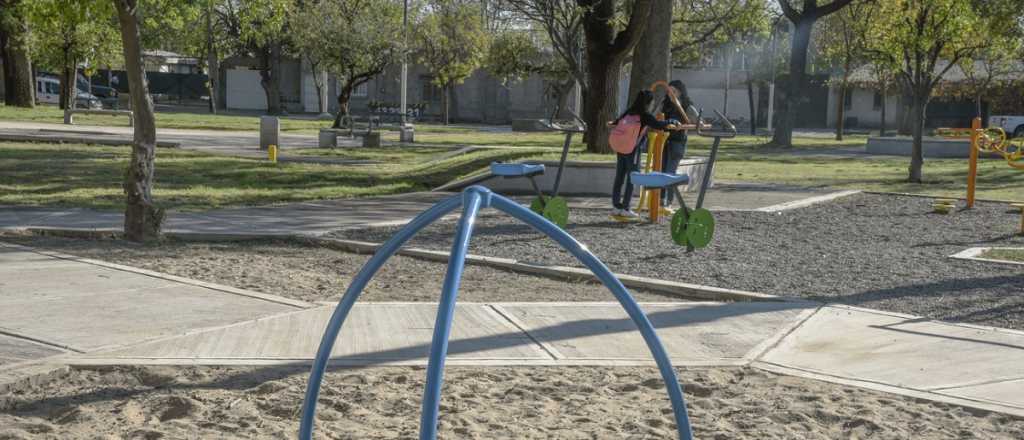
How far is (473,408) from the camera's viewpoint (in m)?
5.07

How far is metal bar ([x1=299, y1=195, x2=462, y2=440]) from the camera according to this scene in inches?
123

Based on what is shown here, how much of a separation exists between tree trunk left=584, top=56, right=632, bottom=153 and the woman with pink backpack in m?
9.17

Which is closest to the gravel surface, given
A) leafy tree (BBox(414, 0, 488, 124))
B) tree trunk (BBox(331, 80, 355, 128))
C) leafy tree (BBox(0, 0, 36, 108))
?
tree trunk (BBox(331, 80, 355, 128))

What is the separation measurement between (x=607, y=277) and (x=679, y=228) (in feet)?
22.7

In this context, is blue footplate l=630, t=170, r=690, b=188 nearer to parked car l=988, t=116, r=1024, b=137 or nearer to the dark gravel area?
the dark gravel area

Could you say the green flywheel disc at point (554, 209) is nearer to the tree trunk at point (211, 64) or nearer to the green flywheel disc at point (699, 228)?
the green flywheel disc at point (699, 228)

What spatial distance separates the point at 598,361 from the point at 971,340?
7.52 feet

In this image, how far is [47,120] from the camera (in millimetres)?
32531

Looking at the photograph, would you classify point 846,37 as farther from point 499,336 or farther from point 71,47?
point 499,336

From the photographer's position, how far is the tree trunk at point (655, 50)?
760 inches

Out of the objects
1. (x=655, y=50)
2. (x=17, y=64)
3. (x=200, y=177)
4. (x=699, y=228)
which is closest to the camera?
(x=699, y=228)

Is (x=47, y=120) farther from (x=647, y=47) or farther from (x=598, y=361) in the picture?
(x=598, y=361)

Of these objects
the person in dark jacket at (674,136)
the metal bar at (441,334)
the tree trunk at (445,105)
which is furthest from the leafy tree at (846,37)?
A: the metal bar at (441,334)

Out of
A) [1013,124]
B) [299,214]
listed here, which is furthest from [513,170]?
[1013,124]
